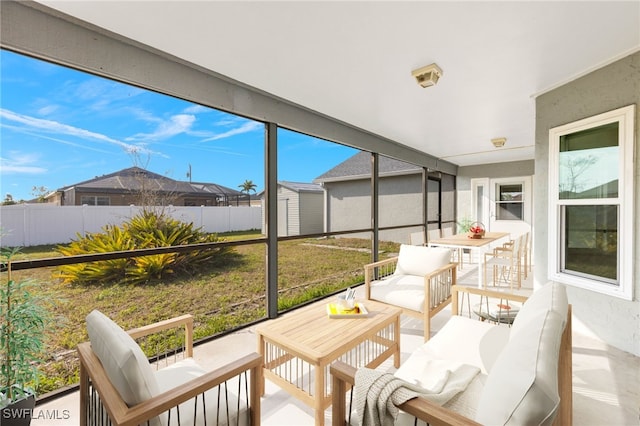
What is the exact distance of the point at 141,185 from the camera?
3.11 metres

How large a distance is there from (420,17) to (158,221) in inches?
127

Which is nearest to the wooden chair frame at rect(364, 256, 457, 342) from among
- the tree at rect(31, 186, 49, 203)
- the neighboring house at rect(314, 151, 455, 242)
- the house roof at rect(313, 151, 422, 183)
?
the tree at rect(31, 186, 49, 203)

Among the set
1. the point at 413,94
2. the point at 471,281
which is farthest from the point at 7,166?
the point at 471,281

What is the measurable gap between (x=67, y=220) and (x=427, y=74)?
11.3 ft

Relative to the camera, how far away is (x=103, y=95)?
2889mm

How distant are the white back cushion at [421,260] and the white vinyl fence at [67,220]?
73.8 inches

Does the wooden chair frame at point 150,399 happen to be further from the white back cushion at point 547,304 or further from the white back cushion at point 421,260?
the white back cushion at point 421,260

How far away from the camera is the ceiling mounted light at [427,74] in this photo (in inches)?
95.9

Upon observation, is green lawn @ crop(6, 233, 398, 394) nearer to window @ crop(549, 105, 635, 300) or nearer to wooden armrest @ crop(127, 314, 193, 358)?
wooden armrest @ crop(127, 314, 193, 358)

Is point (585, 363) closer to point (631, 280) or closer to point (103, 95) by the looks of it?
point (631, 280)

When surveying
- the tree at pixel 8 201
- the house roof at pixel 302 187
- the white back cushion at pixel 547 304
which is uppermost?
the house roof at pixel 302 187

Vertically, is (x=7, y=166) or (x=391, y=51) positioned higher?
(x=391, y=51)

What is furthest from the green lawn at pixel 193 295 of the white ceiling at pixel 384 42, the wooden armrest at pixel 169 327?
the white ceiling at pixel 384 42

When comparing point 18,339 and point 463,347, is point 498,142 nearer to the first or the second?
point 463,347
